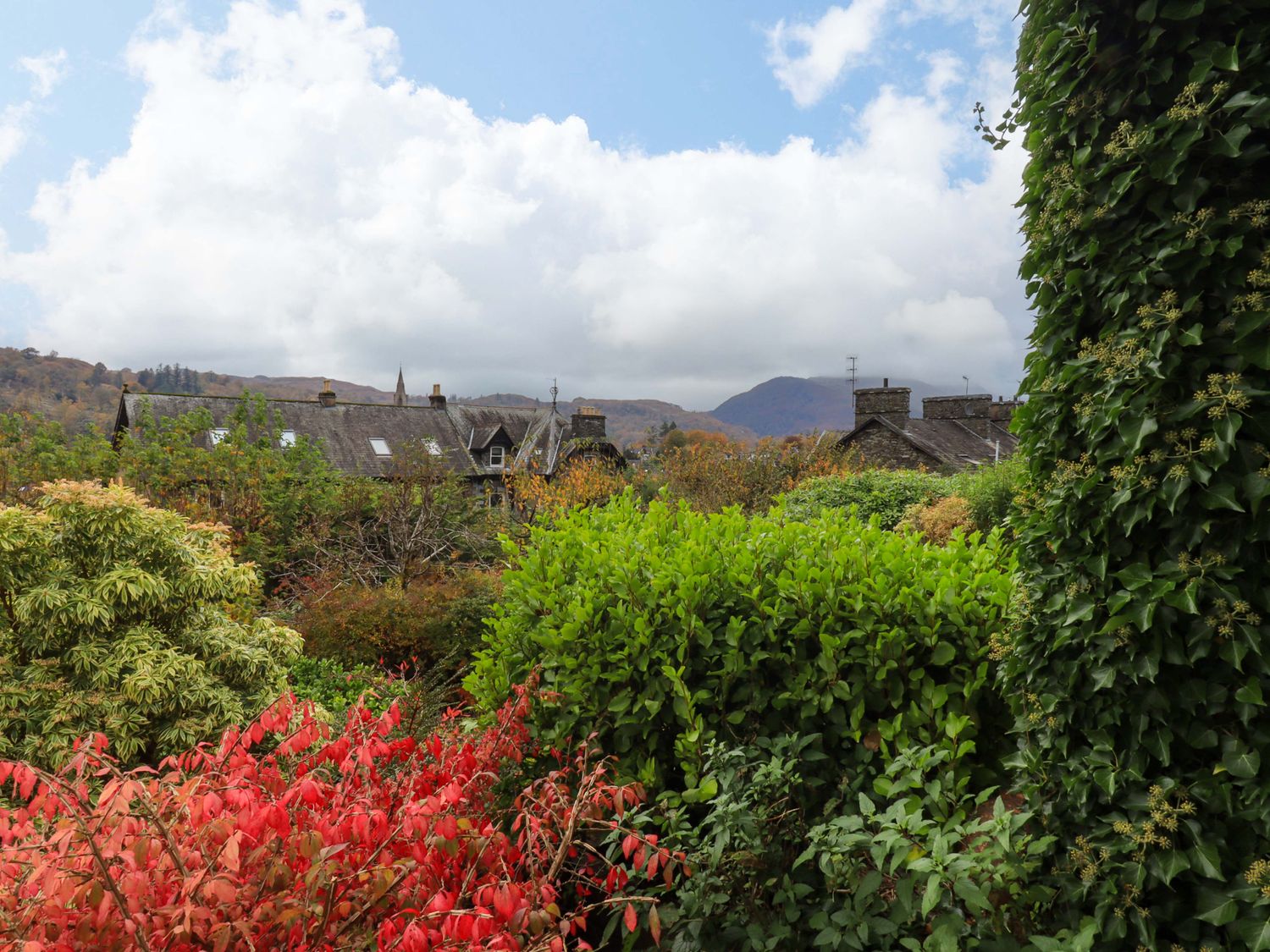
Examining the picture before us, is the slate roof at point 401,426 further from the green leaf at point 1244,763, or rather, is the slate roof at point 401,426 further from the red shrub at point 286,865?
the green leaf at point 1244,763

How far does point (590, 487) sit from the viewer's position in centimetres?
2092

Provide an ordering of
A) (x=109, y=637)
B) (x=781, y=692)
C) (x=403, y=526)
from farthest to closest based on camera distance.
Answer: (x=403, y=526) → (x=109, y=637) → (x=781, y=692)

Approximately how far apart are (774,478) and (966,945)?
1805 centimetres

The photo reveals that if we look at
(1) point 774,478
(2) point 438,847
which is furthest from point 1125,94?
(1) point 774,478

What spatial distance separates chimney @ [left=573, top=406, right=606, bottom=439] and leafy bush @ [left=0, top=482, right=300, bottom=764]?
79.9 ft

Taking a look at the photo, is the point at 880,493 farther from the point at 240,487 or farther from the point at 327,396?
the point at 327,396

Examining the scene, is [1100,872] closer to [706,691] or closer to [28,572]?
[706,691]

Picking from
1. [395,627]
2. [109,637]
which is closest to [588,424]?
[395,627]

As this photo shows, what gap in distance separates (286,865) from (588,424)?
Result: 2816 centimetres

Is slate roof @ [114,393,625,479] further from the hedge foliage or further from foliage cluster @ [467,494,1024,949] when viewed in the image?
the hedge foliage

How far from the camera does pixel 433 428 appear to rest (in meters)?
34.8

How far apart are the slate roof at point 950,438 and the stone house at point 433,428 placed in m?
10.8

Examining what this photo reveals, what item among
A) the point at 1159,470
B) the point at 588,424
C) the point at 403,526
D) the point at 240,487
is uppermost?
the point at 588,424

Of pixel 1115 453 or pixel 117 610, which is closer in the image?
pixel 1115 453
